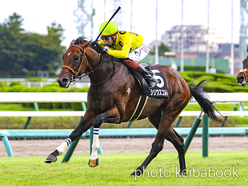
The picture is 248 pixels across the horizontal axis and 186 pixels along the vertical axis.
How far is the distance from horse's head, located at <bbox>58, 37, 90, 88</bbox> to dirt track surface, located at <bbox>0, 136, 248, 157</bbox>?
311 centimetres

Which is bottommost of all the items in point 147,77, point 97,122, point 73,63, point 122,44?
point 97,122

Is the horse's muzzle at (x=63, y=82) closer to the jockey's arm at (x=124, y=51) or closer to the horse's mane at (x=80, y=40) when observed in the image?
the horse's mane at (x=80, y=40)

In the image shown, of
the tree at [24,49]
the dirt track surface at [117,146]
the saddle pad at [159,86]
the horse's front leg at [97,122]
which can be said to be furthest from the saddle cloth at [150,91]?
the tree at [24,49]

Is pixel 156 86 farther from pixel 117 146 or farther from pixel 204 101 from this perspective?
pixel 117 146

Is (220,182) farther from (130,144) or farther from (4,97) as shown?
(130,144)

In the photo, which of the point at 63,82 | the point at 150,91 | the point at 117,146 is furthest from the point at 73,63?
the point at 117,146

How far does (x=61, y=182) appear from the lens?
3.50 m

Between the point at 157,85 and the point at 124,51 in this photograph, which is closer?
the point at 124,51

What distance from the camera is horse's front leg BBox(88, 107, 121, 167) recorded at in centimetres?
353
